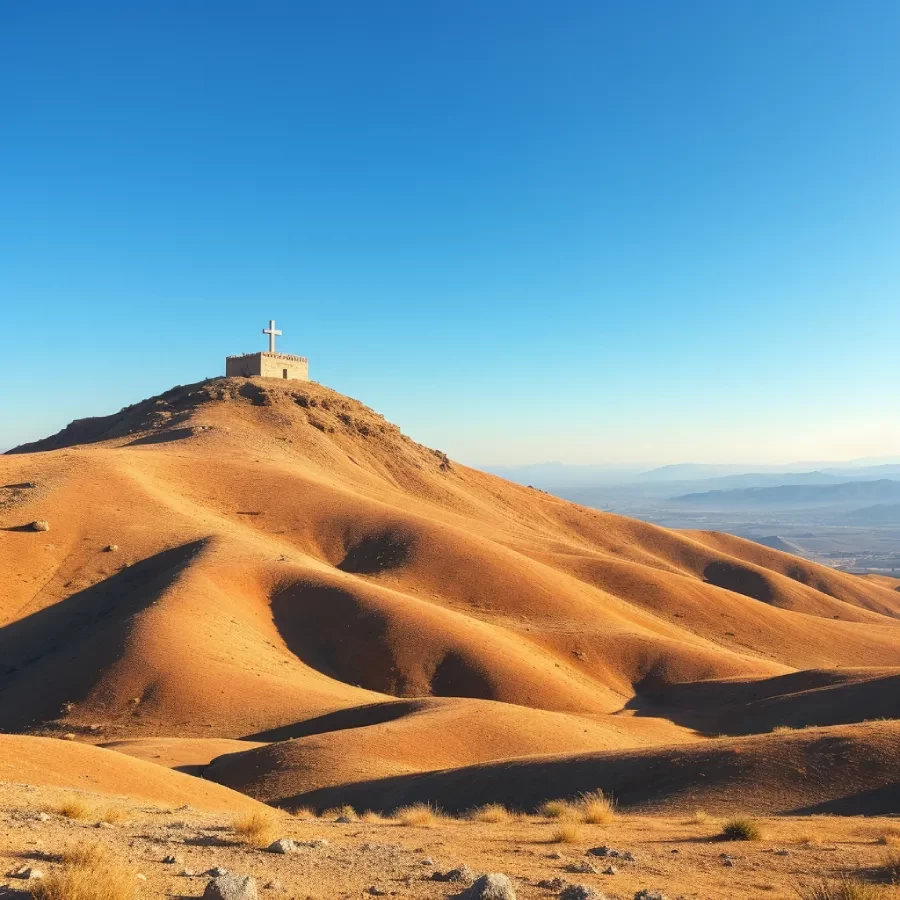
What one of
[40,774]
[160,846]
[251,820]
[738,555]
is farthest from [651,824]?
[738,555]

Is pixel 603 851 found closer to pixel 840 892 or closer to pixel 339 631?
pixel 840 892

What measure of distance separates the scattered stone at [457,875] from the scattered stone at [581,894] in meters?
1.22

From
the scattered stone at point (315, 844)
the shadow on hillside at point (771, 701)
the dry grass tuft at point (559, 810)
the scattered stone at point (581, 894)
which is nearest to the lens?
the scattered stone at point (581, 894)

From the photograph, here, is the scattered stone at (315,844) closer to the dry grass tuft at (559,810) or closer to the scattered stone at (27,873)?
the scattered stone at (27,873)

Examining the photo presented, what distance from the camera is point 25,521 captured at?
131ft

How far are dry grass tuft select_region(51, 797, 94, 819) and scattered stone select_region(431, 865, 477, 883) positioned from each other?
→ 5.50m

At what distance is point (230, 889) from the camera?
25.1 feet

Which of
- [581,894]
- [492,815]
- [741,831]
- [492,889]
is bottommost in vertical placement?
[492,815]

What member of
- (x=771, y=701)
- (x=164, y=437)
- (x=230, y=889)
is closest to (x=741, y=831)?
(x=230, y=889)

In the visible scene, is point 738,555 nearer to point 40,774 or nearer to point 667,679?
point 667,679

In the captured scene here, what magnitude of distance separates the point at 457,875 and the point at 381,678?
24279mm

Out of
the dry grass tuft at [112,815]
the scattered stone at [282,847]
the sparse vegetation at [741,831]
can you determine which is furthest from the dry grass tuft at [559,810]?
the dry grass tuft at [112,815]

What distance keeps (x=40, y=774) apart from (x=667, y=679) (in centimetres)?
2836

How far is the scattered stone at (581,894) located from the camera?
8.14 meters
